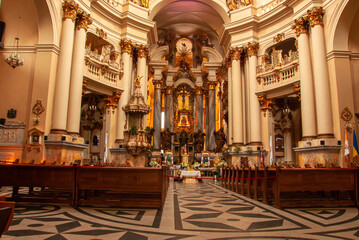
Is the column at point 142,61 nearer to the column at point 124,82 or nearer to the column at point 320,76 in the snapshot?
the column at point 124,82

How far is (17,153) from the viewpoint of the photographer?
10430 mm

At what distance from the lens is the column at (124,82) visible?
1534 centimetres

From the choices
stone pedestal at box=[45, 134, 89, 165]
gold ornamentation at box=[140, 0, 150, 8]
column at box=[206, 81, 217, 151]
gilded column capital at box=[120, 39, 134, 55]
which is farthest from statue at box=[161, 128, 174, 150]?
stone pedestal at box=[45, 134, 89, 165]

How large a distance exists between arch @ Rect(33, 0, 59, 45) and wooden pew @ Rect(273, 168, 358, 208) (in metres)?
10.2

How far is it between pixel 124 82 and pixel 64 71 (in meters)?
4.77

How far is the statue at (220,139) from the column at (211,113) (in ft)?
1.54

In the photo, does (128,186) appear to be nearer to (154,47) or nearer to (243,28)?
(243,28)

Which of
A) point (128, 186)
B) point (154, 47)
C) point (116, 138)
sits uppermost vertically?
point (154, 47)

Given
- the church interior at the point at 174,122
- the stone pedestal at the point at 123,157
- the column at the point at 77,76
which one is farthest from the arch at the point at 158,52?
the stone pedestal at the point at 123,157

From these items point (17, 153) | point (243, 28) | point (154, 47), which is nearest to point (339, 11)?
point (243, 28)

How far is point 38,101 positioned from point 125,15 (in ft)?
25.9

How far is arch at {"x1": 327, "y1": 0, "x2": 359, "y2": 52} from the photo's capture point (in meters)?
11.1

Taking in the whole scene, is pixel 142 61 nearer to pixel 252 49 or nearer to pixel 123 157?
pixel 123 157

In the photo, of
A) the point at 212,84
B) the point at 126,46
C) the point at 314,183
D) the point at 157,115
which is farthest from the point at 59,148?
the point at 212,84
